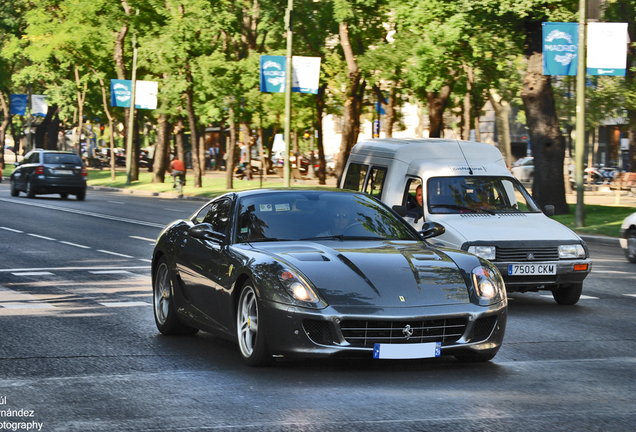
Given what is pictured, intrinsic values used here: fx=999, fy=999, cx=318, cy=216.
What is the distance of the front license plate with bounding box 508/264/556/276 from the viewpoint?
1071 cm

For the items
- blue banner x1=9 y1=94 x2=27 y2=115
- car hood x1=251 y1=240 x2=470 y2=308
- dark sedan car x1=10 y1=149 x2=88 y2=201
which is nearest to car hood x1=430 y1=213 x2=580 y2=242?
car hood x1=251 y1=240 x2=470 y2=308

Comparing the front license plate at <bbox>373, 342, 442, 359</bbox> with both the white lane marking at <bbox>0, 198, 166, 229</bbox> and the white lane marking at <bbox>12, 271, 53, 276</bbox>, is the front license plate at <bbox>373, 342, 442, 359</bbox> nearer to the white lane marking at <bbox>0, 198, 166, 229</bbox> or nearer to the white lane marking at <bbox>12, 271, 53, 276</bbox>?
the white lane marking at <bbox>12, 271, 53, 276</bbox>

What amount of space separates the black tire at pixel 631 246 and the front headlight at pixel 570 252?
674 cm

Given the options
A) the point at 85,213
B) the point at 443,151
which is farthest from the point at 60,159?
the point at 443,151

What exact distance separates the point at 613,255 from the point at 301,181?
135 ft

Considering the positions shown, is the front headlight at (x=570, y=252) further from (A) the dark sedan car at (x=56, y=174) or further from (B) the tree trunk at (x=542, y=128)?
(A) the dark sedan car at (x=56, y=174)

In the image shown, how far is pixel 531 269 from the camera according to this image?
35.2 feet

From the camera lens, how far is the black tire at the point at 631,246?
1727 cm

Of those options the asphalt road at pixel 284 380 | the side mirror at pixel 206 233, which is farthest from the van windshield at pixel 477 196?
the side mirror at pixel 206 233

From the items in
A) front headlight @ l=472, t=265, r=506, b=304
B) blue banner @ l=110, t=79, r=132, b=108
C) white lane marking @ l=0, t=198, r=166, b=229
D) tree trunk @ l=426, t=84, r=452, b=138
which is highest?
blue banner @ l=110, t=79, r=132, b=108

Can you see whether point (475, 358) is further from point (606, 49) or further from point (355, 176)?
point (606, 49)

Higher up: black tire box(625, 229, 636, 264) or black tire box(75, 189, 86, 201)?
black tire box(625, 229, 636, 264)

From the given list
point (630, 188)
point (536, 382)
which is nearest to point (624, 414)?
point (536, 382)

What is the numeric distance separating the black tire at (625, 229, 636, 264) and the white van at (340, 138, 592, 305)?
5.31m
